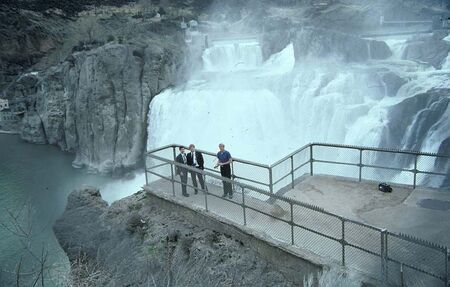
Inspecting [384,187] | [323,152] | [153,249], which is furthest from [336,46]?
[153,249]

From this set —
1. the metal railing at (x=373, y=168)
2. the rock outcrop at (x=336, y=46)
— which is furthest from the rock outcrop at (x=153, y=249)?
the rock outcrop at (x=336, y=46)

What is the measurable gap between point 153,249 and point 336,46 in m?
27.9

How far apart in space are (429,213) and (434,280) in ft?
7.28

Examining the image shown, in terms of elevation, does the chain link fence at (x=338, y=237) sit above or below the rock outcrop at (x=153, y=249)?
above

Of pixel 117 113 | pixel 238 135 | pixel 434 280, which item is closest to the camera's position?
pixel 434 280

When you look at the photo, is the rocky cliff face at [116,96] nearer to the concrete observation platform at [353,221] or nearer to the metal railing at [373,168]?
the metal railing at [373,168]

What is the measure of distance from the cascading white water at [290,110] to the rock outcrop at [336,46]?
132cm

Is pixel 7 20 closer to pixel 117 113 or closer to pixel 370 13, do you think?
pixel 117 113

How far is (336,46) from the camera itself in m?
34.0

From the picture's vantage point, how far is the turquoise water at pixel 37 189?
60.6ft

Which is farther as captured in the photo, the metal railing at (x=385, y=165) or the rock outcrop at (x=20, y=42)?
the rock outcrop at (x=20, y=42)

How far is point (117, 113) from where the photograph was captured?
105 ft

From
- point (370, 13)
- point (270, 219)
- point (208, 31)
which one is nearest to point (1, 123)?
point (208, 31)

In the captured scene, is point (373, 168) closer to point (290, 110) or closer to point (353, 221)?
point (290, 110)
